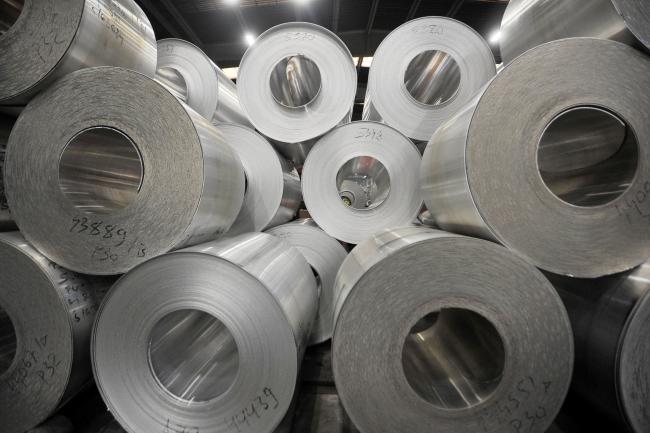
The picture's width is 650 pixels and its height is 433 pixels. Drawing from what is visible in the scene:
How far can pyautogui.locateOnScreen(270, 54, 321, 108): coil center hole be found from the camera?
172 centimetres

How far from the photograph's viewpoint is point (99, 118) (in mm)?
777

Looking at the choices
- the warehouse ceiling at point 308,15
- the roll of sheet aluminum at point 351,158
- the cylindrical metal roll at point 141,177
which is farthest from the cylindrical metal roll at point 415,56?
the warehouse ceiling at point 308,15

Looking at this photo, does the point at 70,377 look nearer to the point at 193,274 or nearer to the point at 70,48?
the point at 193,274

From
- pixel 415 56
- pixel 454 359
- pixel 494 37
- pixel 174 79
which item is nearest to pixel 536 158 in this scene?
pixel 454 359

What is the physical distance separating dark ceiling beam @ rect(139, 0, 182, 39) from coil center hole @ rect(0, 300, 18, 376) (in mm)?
3267

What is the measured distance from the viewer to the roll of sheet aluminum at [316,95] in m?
1.37

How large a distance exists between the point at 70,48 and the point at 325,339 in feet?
4.38

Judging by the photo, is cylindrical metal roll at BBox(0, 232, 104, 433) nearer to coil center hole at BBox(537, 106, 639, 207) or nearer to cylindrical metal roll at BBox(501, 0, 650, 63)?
coil center hole at BBox(537, 106, 639, 207)

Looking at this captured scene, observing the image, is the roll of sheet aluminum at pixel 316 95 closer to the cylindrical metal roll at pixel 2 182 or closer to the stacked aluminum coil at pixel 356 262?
the stacked aluminum coil at pixel 356 262

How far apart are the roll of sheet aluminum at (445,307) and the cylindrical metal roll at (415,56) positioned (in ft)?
2.89

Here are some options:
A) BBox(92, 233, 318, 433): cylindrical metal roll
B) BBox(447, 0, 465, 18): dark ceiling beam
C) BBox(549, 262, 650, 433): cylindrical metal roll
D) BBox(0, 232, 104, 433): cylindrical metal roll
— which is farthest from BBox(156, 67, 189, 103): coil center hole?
BBox(447, 0, 465, 18): dark ceiling beam

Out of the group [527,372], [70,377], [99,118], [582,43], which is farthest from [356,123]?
[70,377]

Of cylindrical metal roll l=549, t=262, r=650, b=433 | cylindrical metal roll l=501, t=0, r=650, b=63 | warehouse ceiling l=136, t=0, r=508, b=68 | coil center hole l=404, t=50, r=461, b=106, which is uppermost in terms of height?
warehouse ceiling l=136, t=0, r=508, b=68

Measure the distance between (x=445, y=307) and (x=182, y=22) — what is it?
423 cm
